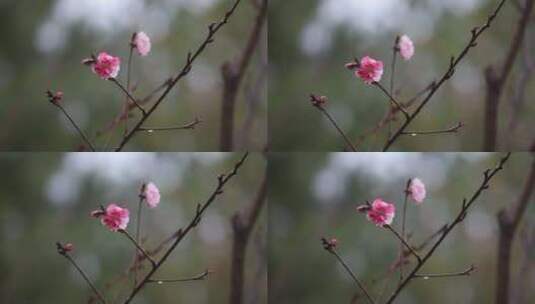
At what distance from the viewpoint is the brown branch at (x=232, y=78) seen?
90.7 inches

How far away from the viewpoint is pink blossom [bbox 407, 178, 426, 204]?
7.50 feet

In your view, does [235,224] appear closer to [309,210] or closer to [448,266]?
[309,210]

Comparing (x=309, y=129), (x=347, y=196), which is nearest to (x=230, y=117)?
(x=309, y=129)

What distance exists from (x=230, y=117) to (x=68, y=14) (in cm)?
54

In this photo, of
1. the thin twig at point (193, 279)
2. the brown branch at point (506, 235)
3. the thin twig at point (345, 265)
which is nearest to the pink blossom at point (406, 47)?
the brown branch at point (506, 235)

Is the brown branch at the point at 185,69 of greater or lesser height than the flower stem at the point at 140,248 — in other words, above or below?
above

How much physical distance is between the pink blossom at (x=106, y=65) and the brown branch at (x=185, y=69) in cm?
14

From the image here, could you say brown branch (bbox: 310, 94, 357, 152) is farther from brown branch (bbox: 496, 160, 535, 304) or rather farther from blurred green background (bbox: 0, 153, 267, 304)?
brown branch (bbox: 496, 160, 535, 304)

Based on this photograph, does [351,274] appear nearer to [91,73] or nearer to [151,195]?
[151,195]

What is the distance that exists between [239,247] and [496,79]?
873mm

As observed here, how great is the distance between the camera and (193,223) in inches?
90.3

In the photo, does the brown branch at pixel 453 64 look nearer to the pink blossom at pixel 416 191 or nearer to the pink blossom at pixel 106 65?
the pink blossom at pixel 416 191

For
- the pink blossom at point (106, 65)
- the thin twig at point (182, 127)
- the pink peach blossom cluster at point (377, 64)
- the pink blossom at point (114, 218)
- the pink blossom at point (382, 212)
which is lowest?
the pink blossom at point (114, 218)

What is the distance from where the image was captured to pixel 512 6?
2277 millimetres
